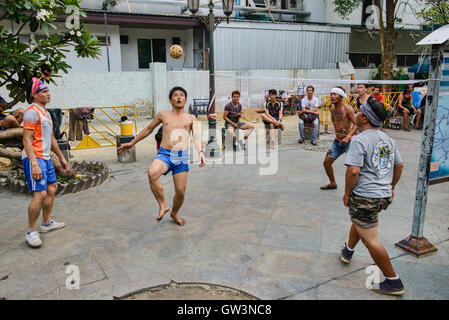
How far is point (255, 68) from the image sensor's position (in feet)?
62.5

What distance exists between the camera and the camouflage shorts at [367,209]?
3.45 m

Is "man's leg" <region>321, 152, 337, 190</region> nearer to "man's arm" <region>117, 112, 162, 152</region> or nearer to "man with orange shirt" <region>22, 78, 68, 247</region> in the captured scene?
"man's arm" <region>117, 112, 162, 152</region>

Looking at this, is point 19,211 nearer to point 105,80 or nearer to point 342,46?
point 105,80

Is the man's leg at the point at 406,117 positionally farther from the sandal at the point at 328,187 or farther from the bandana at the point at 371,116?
the bandana at the point at 371,116

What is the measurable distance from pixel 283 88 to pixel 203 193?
46.9 feet

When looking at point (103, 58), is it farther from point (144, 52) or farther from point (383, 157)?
point (383, 157)

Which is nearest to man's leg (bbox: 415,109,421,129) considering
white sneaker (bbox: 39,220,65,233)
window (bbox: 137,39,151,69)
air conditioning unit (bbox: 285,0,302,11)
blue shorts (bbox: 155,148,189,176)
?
blue shorts (bbox: 155,148,189,176)

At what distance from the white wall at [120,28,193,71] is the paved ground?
1353cm

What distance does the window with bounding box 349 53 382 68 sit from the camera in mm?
22938

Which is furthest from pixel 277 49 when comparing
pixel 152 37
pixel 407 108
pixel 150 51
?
pixel 407 108

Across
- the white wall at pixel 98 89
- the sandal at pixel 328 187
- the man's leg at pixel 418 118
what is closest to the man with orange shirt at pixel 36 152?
the sandal at pixel 328 187

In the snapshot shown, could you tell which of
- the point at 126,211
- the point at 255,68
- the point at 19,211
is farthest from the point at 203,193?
the point at 255,68

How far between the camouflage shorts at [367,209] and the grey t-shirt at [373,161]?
0.15 feet

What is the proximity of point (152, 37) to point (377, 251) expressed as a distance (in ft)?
61.0
